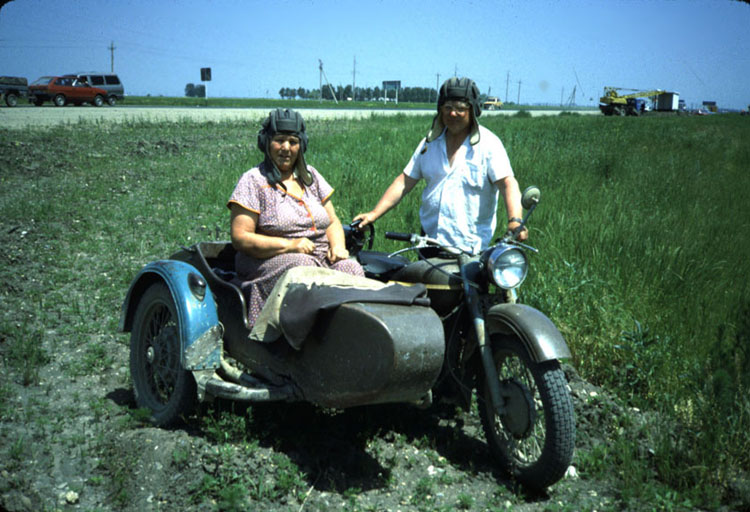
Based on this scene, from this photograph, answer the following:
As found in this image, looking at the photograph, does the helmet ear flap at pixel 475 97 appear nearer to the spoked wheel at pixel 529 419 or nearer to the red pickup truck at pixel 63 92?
the spoked wheel at pixel 529 419

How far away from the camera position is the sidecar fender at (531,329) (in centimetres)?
294

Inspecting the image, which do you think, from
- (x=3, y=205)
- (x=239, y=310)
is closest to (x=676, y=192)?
(x=239, y=310)

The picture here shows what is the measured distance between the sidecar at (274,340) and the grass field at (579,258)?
35.2 inches

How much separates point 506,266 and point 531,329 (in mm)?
337

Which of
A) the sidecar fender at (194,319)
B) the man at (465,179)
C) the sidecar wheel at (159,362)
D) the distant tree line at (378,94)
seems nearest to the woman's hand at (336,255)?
the man at (465,179)

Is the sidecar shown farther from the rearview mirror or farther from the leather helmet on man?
the leather helmet on man

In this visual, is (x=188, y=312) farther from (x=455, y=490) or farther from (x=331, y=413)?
(x=455, y=490)

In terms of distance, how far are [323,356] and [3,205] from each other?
7.70 m

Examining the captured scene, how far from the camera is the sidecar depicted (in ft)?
9.20

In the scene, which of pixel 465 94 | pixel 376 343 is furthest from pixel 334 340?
pixel 465 94

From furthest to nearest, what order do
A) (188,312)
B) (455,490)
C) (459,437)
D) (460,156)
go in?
(460,156), (459,437), (188,312), (455,490)


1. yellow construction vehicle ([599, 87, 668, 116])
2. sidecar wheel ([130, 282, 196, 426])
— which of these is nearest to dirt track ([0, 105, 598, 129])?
sidecar wheel ([130, 282, 196, 426])

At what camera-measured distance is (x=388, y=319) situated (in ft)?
9.10

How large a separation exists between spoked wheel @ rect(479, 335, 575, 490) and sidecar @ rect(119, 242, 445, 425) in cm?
50
